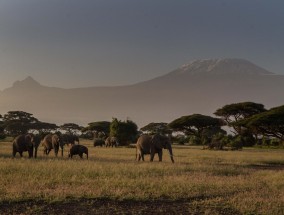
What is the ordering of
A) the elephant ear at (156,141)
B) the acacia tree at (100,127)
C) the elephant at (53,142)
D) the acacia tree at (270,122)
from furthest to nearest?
1. the acacia tree at (100,127)
2. the acacia tree at (270,122)
3. the elephant at (53,142)
4. the elephant ear at (156,141)

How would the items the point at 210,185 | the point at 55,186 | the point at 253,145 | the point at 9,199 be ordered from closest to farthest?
the point at 9,199 → the point at 55,186 → the point at 210,185 → the point at 253,145

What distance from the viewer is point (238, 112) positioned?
83.6 m

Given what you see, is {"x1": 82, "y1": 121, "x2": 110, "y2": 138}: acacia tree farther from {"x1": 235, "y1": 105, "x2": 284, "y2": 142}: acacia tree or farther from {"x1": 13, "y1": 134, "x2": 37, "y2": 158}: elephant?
{"x1": 13, "y1": 134, "x2": 37, "y2": 158}: elephant

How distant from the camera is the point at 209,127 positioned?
8981 centimetres

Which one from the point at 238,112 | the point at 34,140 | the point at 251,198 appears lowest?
the point at 251,198

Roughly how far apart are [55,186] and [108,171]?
482 cm

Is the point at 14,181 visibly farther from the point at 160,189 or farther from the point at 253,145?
the point at 253,145

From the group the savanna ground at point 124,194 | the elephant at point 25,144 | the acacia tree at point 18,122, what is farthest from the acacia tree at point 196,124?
the savanna ground at point 124,194

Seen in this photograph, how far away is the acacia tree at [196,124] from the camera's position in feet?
285

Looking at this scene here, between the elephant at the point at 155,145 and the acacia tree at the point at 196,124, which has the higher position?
the acacia tree at the point at 196,124

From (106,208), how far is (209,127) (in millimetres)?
79515

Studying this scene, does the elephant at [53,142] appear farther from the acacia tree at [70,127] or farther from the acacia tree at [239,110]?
the acacia tree at [70,127]

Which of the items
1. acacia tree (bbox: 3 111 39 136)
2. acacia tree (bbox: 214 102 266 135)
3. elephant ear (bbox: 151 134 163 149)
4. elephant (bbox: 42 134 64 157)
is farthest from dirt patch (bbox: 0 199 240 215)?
acacia tree (bbox: 3 111 39 136)

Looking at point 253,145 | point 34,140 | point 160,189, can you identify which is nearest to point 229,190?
point 160,189
